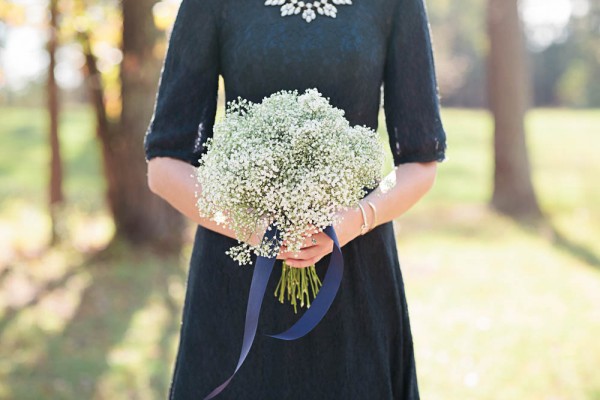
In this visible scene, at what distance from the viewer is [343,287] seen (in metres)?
2.23

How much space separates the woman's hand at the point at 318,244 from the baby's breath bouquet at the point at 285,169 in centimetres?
4

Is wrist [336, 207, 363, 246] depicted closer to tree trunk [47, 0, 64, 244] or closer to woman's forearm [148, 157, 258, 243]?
woman's forearm [148, 157, 258, 243]

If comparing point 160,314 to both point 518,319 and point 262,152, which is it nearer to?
point 518,319

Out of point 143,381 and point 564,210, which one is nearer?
point 143,381

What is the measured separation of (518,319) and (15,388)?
4760mm

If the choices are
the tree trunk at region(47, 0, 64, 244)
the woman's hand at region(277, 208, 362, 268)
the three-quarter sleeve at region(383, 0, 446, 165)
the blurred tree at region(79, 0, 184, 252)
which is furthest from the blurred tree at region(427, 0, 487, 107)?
the woman's hand at region(277, 208, 362, 268)

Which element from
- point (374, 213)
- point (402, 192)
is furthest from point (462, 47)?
point (374, 213)

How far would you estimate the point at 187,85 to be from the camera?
89.3 inches

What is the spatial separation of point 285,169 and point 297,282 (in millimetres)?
394

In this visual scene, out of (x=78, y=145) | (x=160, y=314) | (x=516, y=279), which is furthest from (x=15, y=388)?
(x=78, y=145)

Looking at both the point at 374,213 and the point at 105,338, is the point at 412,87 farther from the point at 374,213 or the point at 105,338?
the point at 105,338

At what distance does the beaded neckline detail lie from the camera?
2.21m

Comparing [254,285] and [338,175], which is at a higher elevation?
[338,175]

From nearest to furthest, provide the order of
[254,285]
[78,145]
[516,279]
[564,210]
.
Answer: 1. [254,285]
2. [516,279]
3. [564,210]
4. [78,145]
